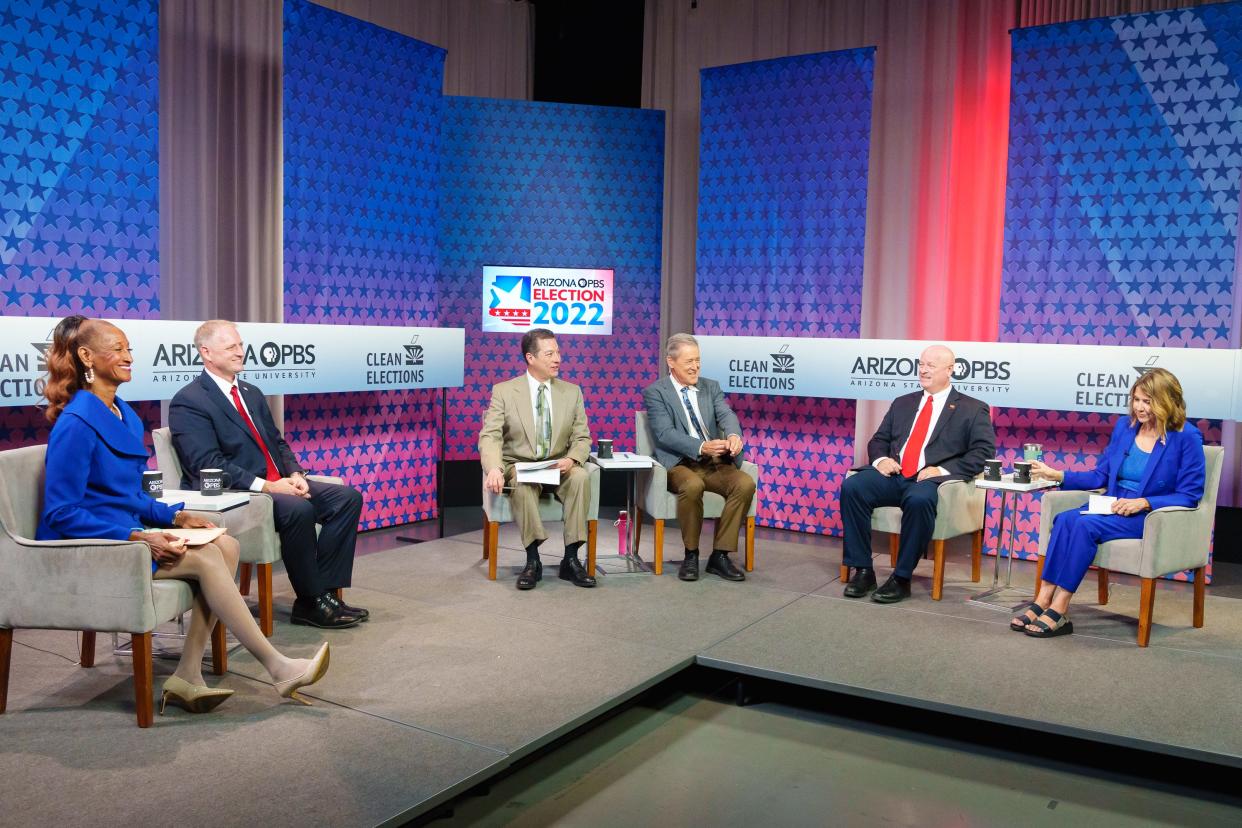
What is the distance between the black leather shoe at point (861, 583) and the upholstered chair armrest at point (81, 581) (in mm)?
3235

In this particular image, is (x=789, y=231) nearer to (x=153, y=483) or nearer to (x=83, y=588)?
(x=153, y=483)

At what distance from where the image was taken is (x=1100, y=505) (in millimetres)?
4434

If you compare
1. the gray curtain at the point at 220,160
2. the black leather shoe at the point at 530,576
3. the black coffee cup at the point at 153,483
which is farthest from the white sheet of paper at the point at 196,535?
the gray curtain at the point at 220,160

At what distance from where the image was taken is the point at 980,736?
12.1ft

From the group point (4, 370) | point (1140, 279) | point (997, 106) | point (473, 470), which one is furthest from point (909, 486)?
point (4, 370)

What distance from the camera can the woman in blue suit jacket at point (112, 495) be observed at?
318 cm

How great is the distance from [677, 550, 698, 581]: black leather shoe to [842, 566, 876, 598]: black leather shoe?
776 millimetres

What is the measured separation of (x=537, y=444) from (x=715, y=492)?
1.00 m

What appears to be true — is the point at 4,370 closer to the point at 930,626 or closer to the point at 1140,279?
the point at 930,626

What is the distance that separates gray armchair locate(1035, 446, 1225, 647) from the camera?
4230 mm

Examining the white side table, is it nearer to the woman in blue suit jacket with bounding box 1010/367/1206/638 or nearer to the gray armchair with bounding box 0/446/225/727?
the woman in blue suit jacket with bounding box 1010/367/1206/638

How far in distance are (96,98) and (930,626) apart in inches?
187

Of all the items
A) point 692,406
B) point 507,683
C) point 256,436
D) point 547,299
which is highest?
point 547,299

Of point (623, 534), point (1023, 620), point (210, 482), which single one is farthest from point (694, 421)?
point (210, 482)
